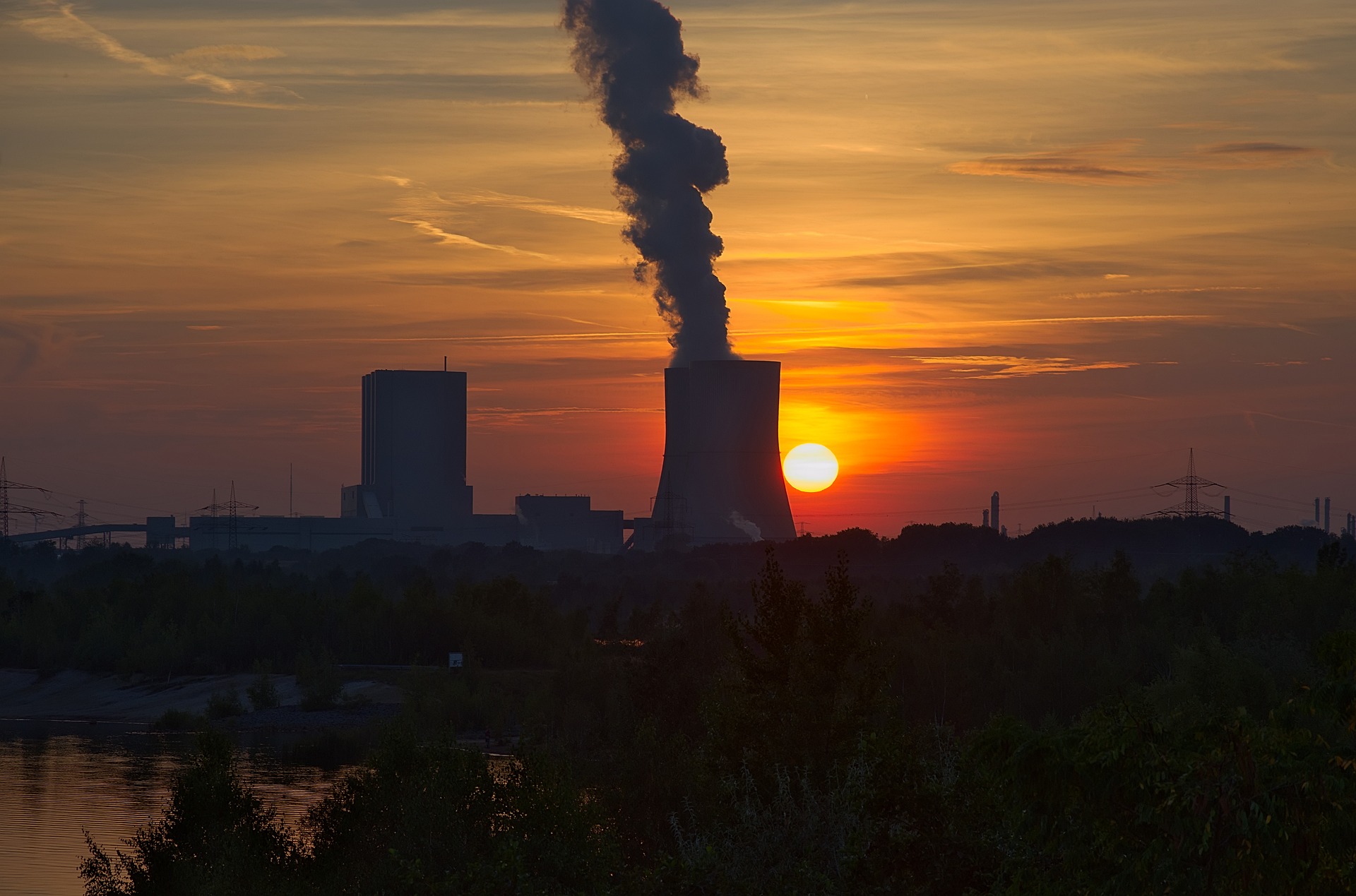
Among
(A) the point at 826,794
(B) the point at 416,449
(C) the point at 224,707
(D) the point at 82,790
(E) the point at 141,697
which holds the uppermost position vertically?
(B) the point at 416,449

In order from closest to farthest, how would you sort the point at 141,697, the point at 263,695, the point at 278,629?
the point at 263,695
the point at 141,697
the point at 278,629

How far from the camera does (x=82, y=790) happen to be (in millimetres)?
32594

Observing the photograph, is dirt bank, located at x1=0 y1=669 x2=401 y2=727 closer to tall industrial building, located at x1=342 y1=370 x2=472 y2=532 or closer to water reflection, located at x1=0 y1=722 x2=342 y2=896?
water reflection, located at x1=0 y1=722 x2=342 y2=896

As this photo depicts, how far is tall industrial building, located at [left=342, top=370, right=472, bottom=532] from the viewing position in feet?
411

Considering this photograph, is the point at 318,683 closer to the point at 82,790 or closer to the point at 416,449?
the point at 82,790

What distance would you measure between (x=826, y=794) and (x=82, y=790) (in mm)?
24465

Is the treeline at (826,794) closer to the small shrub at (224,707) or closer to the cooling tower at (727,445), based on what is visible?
the small shrub at (224,707)

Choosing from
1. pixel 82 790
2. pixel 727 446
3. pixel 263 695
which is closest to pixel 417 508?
pixel 727 446

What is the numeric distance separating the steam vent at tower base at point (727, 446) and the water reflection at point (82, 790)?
1097 inches

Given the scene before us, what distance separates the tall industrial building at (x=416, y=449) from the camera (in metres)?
125

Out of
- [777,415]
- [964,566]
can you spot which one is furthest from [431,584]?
[964,566]

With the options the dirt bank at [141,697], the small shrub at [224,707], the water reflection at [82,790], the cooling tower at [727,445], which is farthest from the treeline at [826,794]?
the cooling tower at [727,445]

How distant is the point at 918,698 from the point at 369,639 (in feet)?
90.5

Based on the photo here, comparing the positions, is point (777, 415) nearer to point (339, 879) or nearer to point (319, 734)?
point (319, 734)
